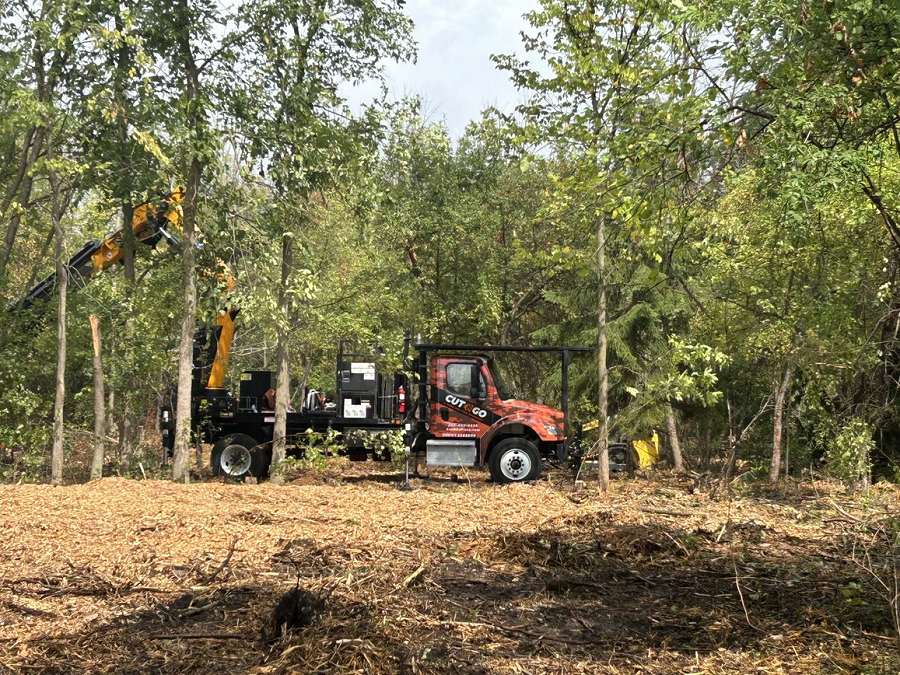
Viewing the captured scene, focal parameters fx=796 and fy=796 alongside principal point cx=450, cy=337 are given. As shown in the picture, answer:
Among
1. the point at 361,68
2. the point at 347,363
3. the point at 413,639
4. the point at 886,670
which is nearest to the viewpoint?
the point at 886,670

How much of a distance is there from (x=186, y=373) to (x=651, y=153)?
34.4ft

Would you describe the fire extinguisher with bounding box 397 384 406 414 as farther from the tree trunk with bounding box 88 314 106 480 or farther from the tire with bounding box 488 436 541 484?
the tree trunk with bounding box 88 314 106 480

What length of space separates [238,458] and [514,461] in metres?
5.45

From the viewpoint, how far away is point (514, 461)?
1515cm

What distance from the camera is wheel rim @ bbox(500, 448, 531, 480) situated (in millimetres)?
15102

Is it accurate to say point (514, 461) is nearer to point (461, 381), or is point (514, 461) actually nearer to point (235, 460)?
point (461, 381)

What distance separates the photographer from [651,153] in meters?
A: 5.55

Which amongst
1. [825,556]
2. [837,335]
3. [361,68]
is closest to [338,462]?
[361,68]

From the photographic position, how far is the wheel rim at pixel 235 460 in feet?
51.3

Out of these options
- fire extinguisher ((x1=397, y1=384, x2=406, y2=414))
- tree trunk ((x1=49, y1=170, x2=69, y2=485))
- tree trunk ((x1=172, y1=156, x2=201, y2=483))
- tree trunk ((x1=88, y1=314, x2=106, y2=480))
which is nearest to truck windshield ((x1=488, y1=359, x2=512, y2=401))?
fire extinguisher ((x1=397, y1=384, x2=406, y2=414))

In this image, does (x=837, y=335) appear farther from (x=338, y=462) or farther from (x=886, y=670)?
(x=338, y=462)

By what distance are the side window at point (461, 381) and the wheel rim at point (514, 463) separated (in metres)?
1.24

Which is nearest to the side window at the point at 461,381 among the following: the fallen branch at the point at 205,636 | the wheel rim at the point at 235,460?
the wheel rim at the point at 235,460

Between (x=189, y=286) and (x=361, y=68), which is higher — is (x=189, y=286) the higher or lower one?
the lower one
